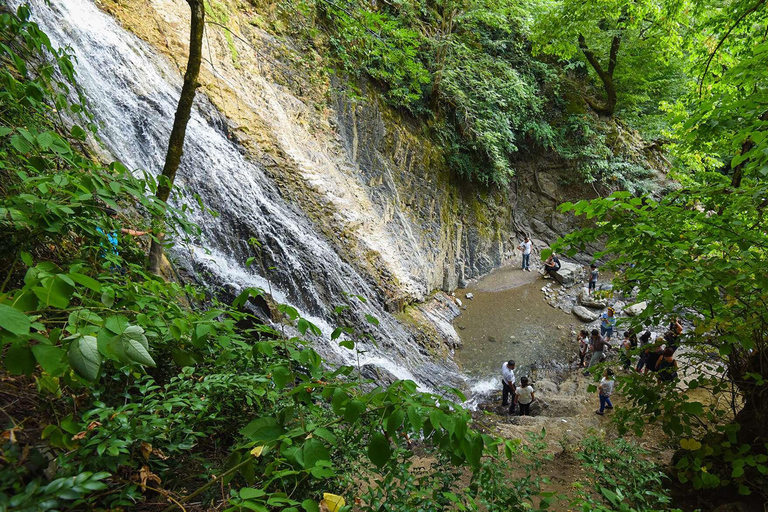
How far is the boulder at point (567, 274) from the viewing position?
13641mm

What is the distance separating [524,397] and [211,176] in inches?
304

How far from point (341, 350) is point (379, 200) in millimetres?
5310

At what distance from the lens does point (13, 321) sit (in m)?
0.89

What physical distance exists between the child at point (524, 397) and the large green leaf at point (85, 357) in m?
7.98

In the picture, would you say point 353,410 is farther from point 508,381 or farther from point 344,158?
point 344,158

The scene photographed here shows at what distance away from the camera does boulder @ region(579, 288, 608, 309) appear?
12.1 m

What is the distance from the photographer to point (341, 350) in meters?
7.01

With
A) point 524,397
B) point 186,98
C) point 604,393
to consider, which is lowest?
point 524,397

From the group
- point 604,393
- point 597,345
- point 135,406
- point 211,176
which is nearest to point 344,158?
point 211,176

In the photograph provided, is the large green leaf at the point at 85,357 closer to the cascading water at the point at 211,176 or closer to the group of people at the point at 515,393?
the cascading water at the point at 211,176

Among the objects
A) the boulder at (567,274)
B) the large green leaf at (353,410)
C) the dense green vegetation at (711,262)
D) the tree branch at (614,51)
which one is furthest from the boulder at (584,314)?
the large green leaf at (353,410)

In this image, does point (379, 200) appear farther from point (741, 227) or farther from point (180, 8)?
point (741, 227)

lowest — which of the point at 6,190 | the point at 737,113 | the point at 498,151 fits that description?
the point at 6,190

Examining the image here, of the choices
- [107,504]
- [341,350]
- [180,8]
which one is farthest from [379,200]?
[107,504]
